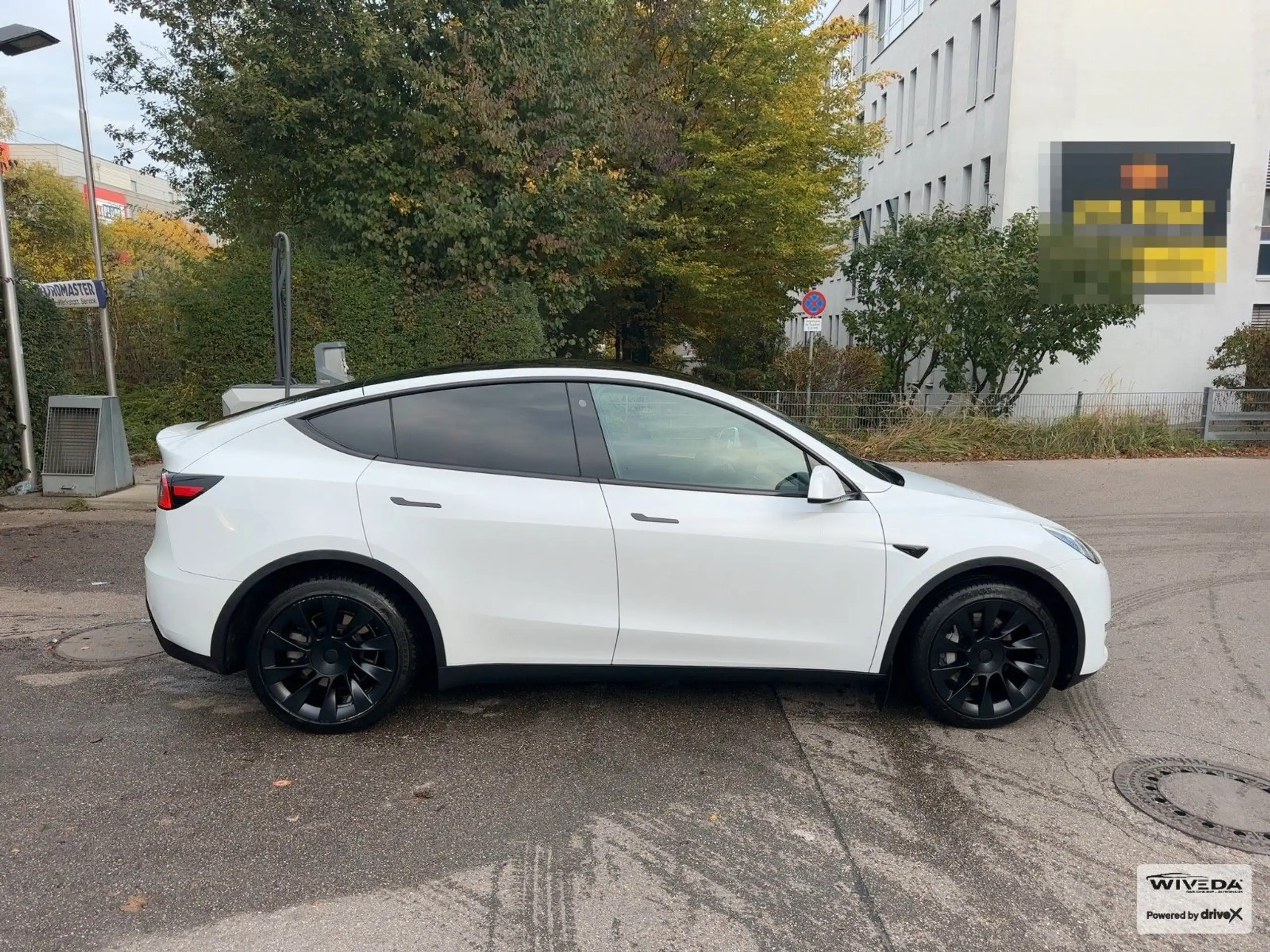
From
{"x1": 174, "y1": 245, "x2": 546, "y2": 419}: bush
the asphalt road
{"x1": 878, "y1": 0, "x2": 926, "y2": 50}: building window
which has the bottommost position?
the asphalt road

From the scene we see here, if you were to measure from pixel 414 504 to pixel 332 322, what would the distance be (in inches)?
360

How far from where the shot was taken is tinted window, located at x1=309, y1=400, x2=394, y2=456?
150 inches

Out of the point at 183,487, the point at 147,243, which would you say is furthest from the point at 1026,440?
the point at 147,243

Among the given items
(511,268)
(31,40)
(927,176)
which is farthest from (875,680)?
(927,176)

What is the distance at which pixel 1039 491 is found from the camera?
10.8 m

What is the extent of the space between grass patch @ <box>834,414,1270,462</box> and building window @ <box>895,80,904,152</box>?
58.8ft

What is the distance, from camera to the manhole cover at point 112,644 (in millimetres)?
4805

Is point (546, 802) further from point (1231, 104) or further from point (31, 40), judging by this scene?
point (1231, 104)

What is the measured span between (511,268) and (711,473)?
9.16 m

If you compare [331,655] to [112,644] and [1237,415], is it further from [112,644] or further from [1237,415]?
[1237,415]

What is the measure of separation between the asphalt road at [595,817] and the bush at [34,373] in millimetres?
5176

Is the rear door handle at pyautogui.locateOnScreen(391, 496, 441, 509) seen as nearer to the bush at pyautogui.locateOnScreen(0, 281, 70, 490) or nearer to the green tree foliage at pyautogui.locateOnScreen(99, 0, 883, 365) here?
the bush at pyautogui.locateOnScreen(0, 281, 70, 490)

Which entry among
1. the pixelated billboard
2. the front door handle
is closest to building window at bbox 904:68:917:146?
the pixelated billboard

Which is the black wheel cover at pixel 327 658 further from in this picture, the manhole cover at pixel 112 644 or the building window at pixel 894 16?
the building window at pixel 894 16
